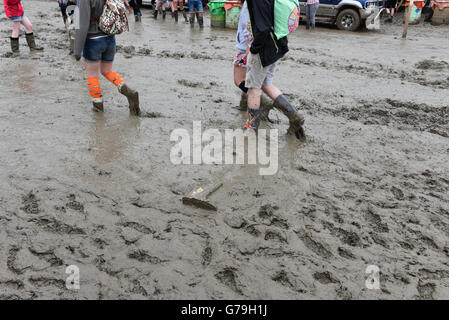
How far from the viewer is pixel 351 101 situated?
19.1ft

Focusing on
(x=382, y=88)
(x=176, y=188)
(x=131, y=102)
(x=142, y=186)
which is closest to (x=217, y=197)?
(x=176, y=188)

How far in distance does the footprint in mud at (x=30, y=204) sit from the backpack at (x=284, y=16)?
2593mm

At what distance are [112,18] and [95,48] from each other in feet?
1.34

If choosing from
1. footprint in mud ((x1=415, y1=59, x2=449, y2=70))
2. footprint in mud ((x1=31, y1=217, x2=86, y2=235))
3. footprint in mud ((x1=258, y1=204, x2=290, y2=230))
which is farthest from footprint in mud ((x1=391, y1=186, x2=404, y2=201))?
footprint in mud ((x1=415, y1=59, x2=449, y2=70))

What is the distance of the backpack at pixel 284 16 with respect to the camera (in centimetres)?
357

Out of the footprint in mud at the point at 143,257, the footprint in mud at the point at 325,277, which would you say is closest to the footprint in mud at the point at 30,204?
the footprint in mud at the point at 143,257

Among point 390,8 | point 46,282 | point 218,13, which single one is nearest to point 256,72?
point 46,282

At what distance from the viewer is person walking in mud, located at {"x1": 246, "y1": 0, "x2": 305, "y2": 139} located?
355cm

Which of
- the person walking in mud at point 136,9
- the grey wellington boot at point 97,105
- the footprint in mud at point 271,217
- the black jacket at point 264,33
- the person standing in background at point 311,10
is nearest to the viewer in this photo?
the footprint in mud at point 271,217

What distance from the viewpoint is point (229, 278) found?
2395mm

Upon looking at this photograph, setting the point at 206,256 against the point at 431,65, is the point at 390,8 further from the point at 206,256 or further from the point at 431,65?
the point at 206,256

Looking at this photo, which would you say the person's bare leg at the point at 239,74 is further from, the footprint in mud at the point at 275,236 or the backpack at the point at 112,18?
the footprint in mud at the point at 275,236

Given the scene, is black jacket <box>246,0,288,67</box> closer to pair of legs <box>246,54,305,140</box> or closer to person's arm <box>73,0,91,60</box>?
pair of legs <box>246,54,305,140</box>

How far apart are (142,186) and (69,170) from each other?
74cm
